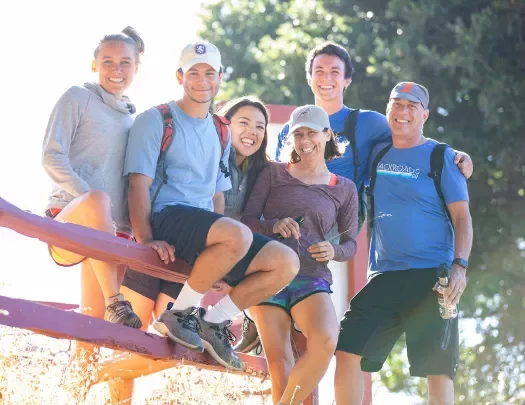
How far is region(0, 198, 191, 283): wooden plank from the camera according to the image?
190 inches

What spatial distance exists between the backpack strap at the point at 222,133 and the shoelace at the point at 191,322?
1.02 meters

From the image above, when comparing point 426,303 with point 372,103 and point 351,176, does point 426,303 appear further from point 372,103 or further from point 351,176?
point 372,103

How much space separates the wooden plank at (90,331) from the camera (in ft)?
15.8

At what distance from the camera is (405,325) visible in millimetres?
6297

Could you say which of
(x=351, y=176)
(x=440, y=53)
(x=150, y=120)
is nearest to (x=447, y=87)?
(x=440, y=53)

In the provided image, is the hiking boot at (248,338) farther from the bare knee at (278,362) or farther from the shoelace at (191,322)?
the shoelace at (191,322)

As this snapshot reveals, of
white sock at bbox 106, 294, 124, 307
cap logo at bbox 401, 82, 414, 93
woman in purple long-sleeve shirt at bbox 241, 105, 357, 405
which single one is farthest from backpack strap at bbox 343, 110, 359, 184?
white sock at bbox 106, 294, 124, 307

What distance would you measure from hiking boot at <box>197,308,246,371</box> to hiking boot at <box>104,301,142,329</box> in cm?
35

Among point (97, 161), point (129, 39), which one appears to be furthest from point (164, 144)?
point (129, 39)

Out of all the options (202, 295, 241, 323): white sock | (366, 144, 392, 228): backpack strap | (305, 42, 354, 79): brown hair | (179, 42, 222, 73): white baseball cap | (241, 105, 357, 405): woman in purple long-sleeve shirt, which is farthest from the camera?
(305, 42, 354, 79): brown hair

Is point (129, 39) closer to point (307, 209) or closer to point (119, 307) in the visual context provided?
point (307, 209)

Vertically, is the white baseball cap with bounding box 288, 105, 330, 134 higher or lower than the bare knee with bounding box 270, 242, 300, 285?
higher

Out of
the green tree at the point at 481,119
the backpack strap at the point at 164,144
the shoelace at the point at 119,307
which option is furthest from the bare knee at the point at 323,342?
the green tree at the point at 481,119

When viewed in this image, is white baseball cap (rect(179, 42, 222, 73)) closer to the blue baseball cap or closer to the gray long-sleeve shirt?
the gray long-sleeve shirt
